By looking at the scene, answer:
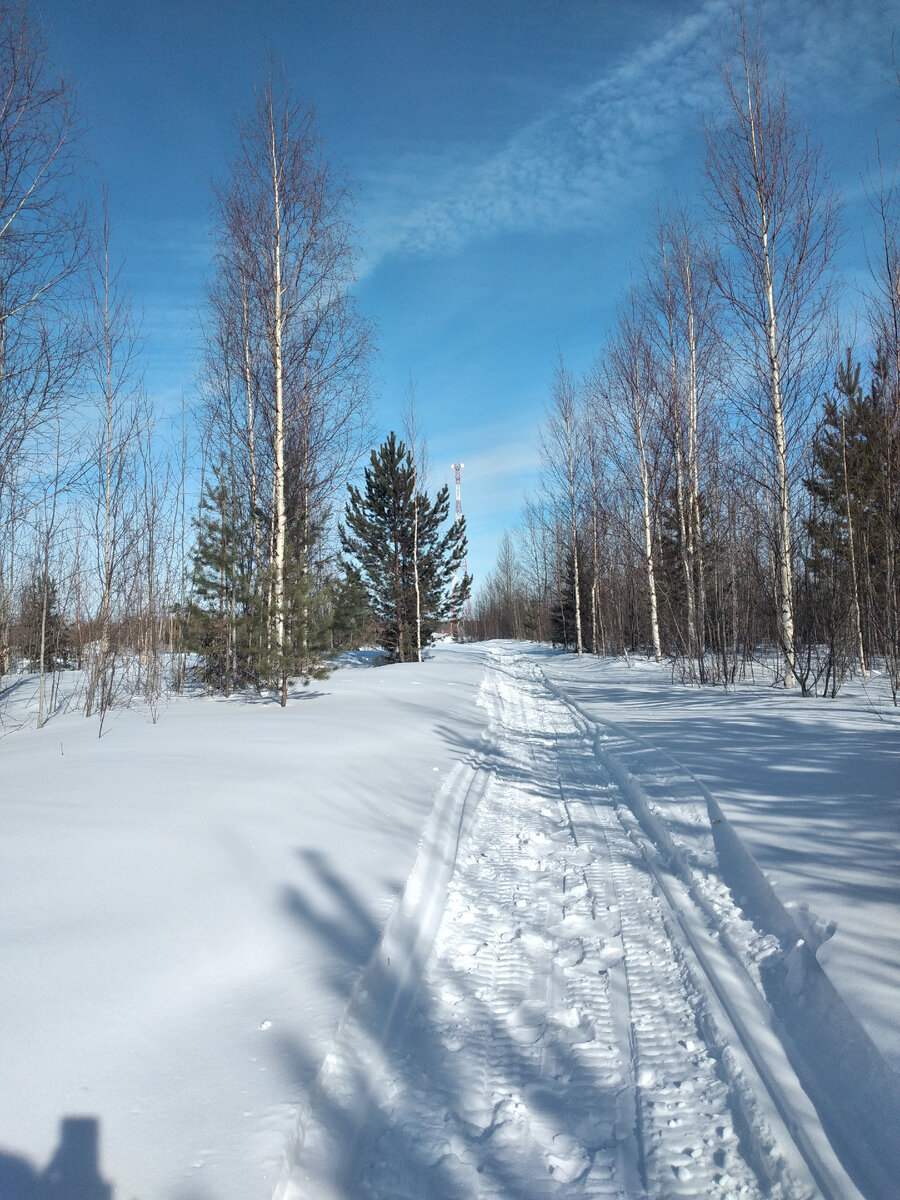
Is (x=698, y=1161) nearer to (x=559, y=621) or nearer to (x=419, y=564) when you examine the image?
(x=419, y=564)

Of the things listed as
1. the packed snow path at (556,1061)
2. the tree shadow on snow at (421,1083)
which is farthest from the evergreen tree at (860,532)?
the tree shadow on snow at (421,1083)

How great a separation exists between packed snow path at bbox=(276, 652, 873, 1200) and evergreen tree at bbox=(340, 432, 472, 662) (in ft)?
54.7

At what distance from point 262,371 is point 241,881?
945cm

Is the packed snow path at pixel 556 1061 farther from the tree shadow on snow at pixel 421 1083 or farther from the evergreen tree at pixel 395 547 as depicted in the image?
the evergreen tree at pixel 395 547

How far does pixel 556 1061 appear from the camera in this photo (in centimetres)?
248

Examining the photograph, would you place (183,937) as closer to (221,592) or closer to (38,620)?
(221,592)

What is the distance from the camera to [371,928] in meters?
3.38

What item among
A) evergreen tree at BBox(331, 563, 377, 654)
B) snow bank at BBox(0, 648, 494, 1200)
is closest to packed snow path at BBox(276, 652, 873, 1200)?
snow bank at BBox(0, 648, 494, 1200)

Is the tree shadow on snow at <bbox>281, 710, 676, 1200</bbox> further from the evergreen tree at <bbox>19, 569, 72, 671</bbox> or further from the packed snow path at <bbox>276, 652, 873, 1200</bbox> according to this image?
the evergreen tree at <bbox>19, 569, 72, 671</bbox>

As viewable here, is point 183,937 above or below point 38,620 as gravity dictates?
below

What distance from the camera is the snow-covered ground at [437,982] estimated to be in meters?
1.96

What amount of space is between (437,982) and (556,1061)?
0.74 m

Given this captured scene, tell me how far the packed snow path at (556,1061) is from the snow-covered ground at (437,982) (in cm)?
1

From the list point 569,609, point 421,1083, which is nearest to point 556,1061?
point 421,1083
